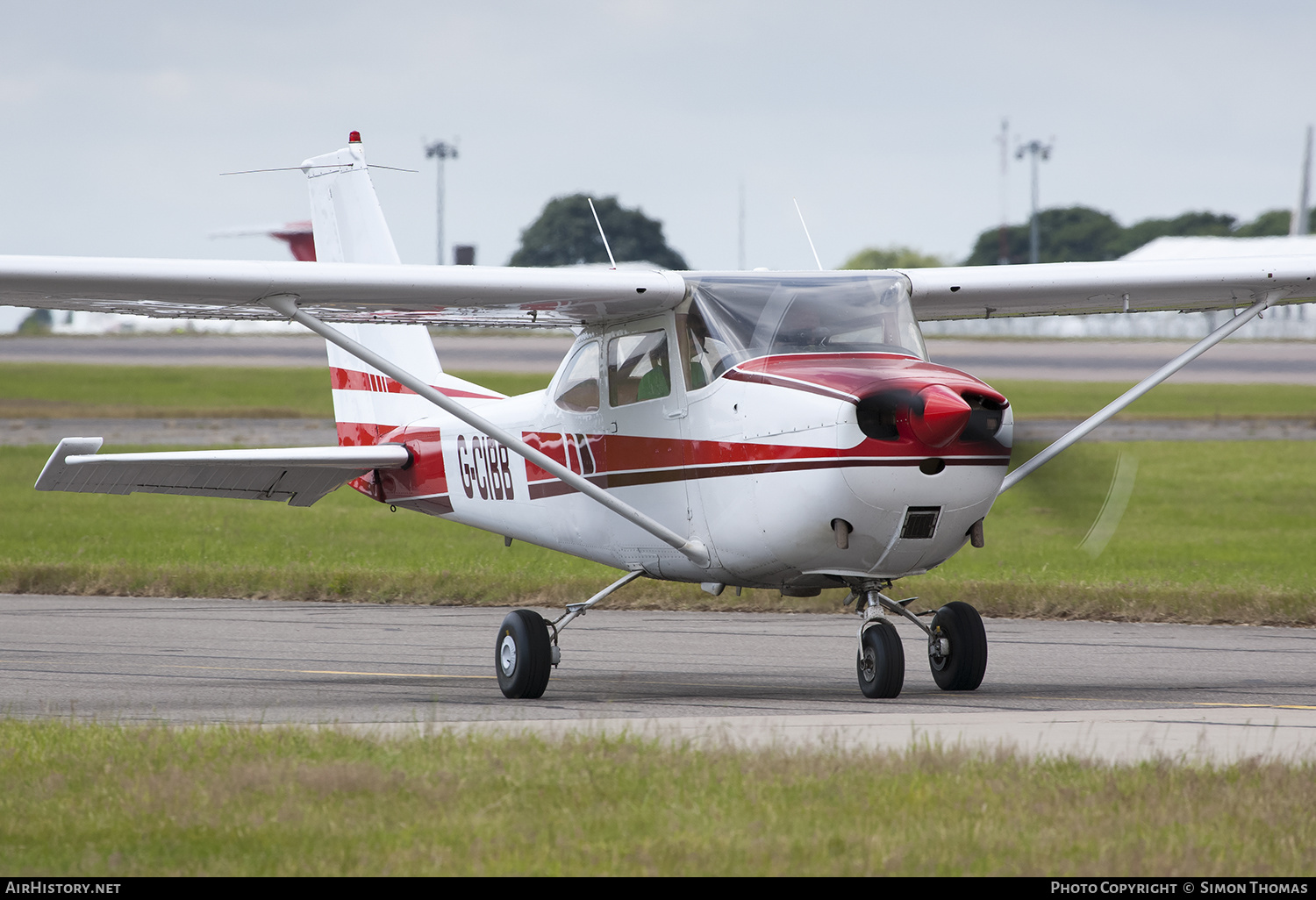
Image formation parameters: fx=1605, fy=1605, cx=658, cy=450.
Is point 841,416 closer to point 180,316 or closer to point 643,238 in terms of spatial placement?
point 180,316

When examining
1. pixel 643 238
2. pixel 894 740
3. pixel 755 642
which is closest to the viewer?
pixel 894 740

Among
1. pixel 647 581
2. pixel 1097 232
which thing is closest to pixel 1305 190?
pixel 1097 232

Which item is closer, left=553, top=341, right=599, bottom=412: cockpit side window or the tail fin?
left=553, top=341, right=599, bottom=412: cockpit side window

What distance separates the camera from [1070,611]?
14.8 m

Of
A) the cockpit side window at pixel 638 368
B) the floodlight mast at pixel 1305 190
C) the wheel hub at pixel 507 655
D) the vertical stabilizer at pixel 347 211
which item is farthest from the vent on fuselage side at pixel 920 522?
the floodlight mast at pixel 1305 190

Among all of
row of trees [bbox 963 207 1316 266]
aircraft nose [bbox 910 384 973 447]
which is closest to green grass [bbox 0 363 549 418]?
aircraft nose [bbox 910 384 973 447]

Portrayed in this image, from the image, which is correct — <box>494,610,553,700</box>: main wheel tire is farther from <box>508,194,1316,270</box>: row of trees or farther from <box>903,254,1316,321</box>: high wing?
<box>508,194,1316,270</box>: row of trees

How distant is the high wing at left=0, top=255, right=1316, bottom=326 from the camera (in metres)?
9.56

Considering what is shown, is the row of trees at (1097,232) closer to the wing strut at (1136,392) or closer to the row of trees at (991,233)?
the row of trees at (991,233)

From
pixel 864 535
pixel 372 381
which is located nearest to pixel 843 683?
pixel 864 535

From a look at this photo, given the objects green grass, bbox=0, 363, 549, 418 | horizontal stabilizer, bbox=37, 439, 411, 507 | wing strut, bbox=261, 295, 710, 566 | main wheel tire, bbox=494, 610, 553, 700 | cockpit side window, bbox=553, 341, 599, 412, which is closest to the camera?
wing strut, bbox=261, 295, 710, 566

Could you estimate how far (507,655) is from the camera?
406 inches

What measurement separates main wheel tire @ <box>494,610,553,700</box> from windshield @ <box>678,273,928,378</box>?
78.8 inches

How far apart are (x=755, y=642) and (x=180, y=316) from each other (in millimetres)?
5327
